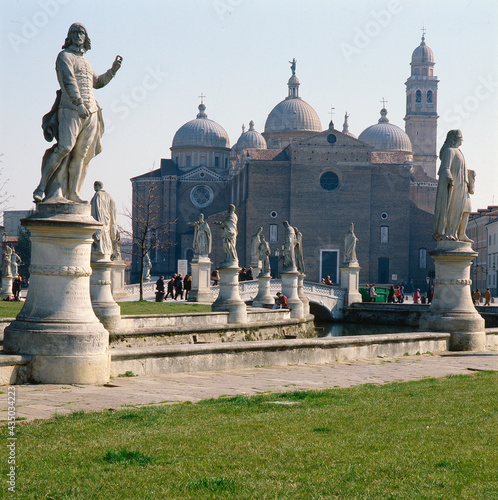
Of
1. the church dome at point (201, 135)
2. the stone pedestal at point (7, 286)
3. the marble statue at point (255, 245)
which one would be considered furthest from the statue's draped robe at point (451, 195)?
the church dome at point (201, 135)

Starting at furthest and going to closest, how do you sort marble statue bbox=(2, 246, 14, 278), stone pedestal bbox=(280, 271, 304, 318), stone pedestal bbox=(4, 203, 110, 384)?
marble statue bbox=(2, 246, 14, 278)
stone pedestal bbox=(280, 271, 304, 318)
stone pedestal bbox=(4, 203, 110, 384)

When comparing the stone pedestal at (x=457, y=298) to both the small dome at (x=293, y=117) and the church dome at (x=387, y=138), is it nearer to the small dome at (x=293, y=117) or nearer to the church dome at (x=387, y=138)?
the small dome at (x=293, y=117)

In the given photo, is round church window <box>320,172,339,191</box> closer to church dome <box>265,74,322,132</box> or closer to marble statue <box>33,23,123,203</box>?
church dome <box>265,74,322,132</box>

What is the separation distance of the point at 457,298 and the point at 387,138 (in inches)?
3267

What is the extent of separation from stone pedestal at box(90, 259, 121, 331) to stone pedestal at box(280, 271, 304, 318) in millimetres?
14209

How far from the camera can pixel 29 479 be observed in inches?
160

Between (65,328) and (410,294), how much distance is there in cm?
6440

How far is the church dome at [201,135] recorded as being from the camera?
93.6m

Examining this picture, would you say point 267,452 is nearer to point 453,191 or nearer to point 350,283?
point 453,191

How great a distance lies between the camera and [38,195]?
807 centimetres

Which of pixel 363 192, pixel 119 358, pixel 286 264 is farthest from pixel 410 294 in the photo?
pixel 119 358

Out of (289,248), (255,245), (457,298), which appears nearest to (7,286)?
(289,248)

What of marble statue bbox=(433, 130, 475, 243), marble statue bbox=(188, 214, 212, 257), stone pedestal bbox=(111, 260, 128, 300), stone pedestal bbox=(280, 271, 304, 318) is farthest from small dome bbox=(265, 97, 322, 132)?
marble statue bbox=(433, 130, 475, 243)

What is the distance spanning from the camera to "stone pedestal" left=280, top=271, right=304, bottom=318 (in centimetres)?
2983
